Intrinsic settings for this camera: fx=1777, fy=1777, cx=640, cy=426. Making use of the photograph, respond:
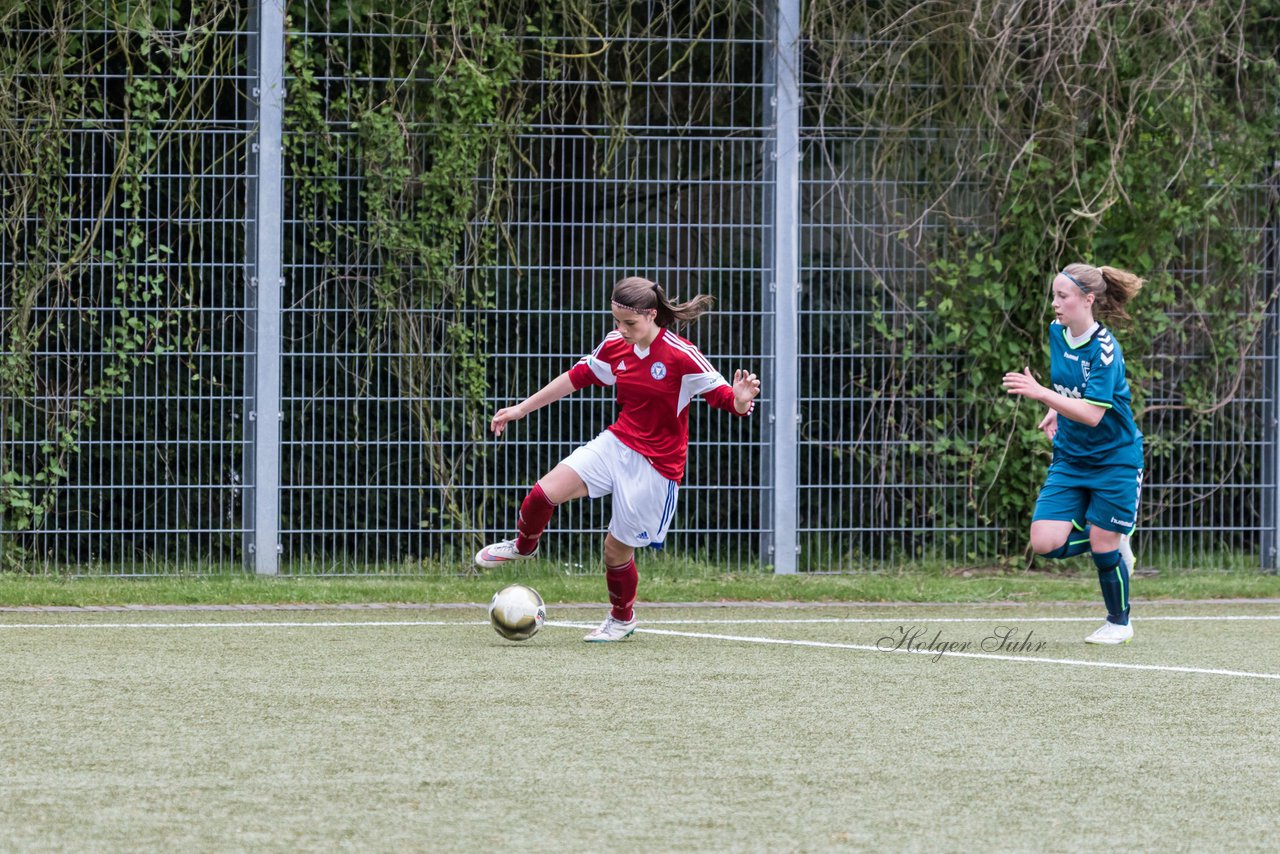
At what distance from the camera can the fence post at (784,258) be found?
410 inches

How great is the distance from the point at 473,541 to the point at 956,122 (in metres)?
3.79

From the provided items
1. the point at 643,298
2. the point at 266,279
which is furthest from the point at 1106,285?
the point at 266,279

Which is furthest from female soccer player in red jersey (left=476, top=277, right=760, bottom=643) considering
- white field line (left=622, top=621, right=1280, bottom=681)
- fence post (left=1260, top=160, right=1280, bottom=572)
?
fence post (left=1260, top=160, right=1280, bottom=572)

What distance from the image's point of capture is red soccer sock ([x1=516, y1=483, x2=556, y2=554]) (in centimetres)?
761

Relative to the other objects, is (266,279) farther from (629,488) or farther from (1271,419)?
(1271,419)

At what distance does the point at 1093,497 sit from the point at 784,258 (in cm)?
327

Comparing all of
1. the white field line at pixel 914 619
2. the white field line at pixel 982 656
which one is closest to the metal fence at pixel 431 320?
the white field line at pixel 914 619

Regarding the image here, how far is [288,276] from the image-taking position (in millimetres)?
10227

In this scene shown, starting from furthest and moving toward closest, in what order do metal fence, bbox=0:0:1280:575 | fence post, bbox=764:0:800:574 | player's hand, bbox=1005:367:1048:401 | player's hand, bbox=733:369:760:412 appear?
fence post, bbox=764:0:800:574, metal fence, bbox=0:0:1280:575, player's hand, bbox=733:369:760:412, player's hand, bbox=1005:367:1048:401

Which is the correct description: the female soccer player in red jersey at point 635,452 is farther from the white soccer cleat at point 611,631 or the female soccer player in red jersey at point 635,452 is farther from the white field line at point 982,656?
the white field line at point 982,656

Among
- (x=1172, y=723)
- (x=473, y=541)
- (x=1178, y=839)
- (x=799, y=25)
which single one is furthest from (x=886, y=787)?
(x=799, y=25)

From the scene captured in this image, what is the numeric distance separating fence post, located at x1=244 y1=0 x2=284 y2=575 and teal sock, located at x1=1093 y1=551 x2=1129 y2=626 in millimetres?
4728

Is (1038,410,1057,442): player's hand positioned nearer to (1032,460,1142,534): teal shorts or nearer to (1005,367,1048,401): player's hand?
(1032,460,1142,534): teal shorts

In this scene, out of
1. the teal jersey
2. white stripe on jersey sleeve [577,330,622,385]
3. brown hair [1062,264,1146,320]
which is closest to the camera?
the teal jersey
